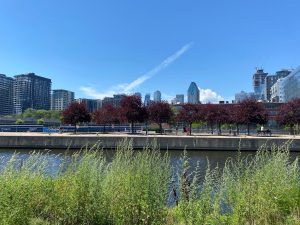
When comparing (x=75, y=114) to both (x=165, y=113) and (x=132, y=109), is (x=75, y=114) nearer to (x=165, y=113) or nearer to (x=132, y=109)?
(x=132, y=109)

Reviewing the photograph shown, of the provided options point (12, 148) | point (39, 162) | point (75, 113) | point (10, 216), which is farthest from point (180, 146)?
point (10, 216)

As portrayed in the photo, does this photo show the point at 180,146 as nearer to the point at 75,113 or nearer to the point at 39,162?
the point at 75,113

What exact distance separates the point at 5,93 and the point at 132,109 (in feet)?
488

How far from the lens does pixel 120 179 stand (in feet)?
22.7

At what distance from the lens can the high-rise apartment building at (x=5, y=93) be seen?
191 meters

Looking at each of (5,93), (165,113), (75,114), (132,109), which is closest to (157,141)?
(132,109)

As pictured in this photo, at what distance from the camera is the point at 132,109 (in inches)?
2334

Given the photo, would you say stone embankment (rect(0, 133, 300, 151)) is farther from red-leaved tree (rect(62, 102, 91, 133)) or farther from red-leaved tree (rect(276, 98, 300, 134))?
red-leaved tree (rect(276, 98, 300, 134))

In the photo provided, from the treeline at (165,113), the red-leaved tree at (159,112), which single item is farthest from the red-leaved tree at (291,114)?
the red-leaved tree at (159,112)

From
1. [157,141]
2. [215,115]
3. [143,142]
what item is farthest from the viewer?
[215,115]

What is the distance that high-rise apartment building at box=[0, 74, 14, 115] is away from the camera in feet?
626

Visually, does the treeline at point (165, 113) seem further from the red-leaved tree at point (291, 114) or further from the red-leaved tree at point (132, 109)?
the red-leaved tree at point (291, 114)

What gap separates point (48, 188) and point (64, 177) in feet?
1.86

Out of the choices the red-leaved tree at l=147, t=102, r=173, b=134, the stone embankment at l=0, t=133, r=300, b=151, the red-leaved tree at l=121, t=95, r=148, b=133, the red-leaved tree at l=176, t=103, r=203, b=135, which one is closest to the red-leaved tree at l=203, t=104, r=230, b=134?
the red-leaved tree at l=176, t=103, r=203, b=135
